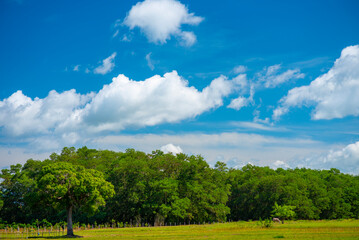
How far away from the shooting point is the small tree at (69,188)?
4631 centimetres

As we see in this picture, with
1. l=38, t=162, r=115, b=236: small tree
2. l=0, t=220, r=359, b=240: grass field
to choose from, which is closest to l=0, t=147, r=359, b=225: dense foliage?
l=0, t=220, r=359, b=240: grass field

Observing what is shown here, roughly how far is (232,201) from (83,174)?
63.5 m

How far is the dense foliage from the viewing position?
7881 cm

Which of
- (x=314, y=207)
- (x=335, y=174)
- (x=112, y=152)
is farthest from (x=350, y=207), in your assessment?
(x=112, y=152)

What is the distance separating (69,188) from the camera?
47188 mm

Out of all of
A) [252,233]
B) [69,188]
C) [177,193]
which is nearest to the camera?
[252,233]

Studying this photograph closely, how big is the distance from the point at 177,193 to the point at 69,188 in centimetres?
3566

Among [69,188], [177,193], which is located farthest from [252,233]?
[177,193]

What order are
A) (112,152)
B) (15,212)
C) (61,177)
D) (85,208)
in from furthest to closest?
(112,152) → (15,212) → (85,208) → (61,177)

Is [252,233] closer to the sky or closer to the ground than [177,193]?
closer to the ground

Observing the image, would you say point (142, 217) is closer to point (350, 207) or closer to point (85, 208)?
point (85, 208)

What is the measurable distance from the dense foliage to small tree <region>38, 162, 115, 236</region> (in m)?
26.9

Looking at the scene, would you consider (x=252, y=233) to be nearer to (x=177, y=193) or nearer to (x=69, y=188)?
(x=69, y=188)

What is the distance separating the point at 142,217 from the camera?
271 ft
